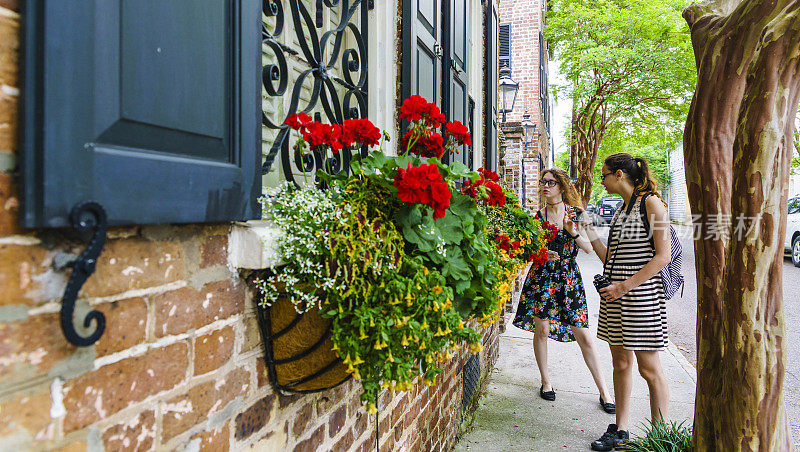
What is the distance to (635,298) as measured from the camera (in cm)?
316

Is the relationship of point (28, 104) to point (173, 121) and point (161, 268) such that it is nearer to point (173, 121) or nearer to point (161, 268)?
point (173, 121)

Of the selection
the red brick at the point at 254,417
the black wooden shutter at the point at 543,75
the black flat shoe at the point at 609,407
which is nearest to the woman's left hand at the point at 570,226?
the black flat shoe at the point at 609,407

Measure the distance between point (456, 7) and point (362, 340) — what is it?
3037 millimetres

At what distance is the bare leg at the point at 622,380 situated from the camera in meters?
3.34

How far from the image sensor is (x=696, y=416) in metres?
2.29

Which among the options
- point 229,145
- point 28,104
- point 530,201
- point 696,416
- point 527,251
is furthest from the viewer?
point 530,201

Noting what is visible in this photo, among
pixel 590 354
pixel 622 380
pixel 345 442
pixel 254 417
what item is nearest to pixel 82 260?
pixel 254 417

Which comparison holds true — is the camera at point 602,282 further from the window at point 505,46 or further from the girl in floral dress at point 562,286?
the window at point 505,46

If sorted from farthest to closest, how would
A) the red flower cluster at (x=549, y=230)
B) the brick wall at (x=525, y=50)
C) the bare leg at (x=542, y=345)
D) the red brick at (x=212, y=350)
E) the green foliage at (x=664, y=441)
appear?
the brick wall at (x=525, y=50)
the bare leg at (x=542, y=345)
the red flower cluster at (x=549, y=230)
the green foliage at (x=664, y=441)
the red brick at (x=212, y=350)

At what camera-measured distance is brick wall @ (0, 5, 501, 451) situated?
777mm

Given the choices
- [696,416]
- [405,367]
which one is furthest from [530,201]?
[405,367]

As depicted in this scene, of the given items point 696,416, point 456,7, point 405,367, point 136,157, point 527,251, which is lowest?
point 696,416

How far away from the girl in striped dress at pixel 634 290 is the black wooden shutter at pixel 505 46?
8289 millimetres

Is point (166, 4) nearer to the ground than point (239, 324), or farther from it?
farther from it
